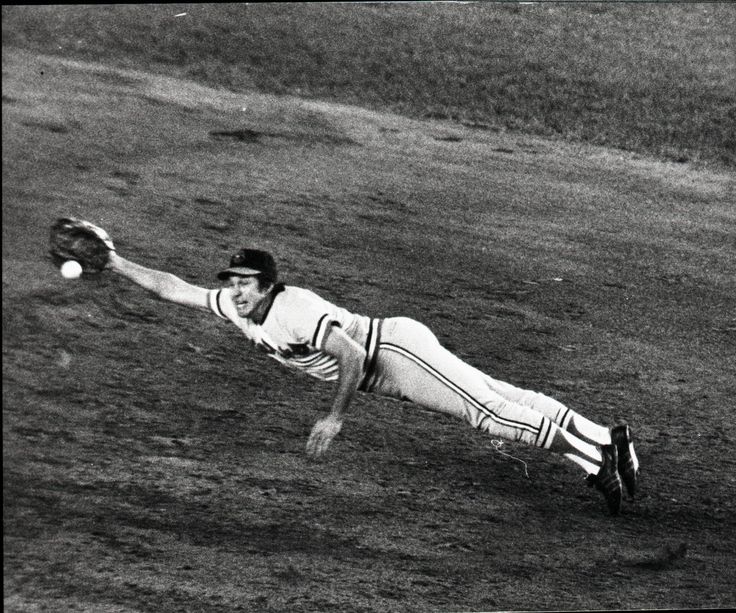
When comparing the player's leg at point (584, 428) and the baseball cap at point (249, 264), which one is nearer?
the baseball cap at point (249, 264)

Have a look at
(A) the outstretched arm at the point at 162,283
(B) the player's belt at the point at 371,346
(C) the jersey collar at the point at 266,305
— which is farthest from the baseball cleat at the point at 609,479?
(A) the outstretched arm at the point at 162,283

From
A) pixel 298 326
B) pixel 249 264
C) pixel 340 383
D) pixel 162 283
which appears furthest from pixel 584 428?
pixel 162 283

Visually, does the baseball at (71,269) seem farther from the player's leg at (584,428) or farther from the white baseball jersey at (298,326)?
Answer: the player's leg at (584,428)

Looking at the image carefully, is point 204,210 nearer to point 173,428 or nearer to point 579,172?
point 173,428

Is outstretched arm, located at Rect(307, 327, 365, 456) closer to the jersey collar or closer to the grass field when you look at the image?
the jersey collar

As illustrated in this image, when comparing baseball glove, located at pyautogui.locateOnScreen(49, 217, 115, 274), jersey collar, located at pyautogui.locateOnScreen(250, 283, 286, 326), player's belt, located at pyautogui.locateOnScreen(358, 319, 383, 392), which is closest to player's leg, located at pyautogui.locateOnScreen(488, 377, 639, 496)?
player's belt, located at pyautogui.locateOnScreen(358, 319, 383, 392)

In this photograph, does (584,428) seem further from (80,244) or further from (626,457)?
(80,244)

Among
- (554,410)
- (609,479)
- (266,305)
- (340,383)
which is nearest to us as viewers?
(266,305)
